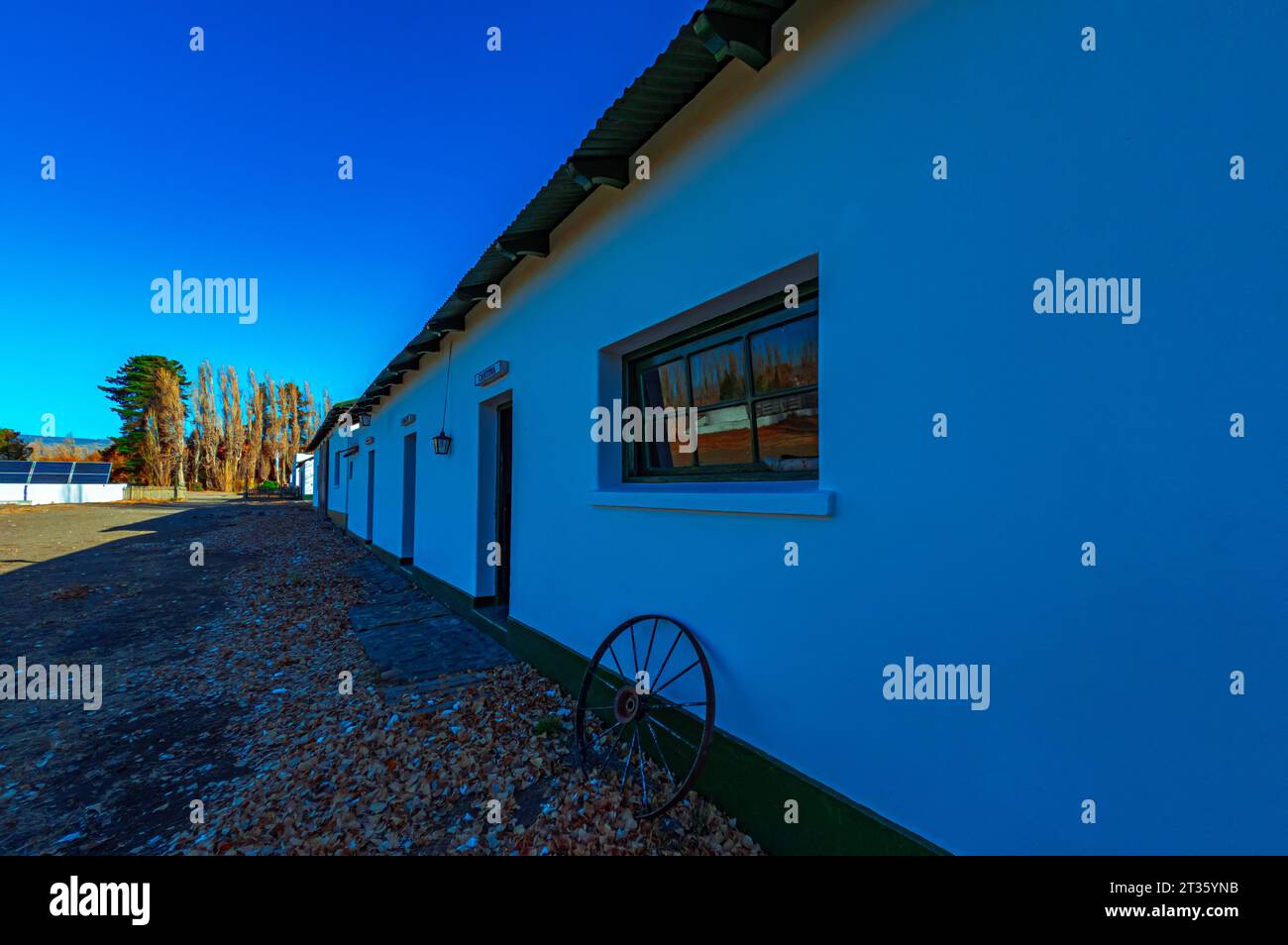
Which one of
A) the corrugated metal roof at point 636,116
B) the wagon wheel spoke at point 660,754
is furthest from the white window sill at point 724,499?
the corrugated metal roof at point 636,116

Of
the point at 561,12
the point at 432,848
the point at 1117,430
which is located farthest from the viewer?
the point at 561,12

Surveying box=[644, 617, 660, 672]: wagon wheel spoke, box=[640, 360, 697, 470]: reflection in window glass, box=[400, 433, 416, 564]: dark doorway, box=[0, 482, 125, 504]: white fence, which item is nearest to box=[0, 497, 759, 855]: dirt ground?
box=[644, 617, 660, 672]: wagon wheel spoke

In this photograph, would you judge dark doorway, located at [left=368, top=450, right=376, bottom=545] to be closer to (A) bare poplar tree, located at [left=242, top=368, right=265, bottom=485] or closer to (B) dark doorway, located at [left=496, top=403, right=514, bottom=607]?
(B) dark doorway, located at [left=496, top=403, right=514, bottom=607]

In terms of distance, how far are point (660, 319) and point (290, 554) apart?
1239 centimetres

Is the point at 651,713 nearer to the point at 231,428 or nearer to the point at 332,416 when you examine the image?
the point at 332,416

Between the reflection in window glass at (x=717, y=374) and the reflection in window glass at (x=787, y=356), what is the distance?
0.12 metres

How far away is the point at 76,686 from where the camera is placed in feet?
14.9

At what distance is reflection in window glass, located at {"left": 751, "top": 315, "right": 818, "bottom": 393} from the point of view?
256 centimetres

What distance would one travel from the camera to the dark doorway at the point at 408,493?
31.9ft

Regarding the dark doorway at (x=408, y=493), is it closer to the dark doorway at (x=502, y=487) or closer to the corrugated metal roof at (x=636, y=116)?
the dark doorway at (x=502, y=487)

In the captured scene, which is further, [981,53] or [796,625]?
[796,625]

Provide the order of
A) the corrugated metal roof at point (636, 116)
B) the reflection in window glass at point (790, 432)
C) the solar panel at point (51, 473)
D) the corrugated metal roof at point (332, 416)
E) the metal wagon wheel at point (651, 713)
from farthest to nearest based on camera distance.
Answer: the solar panel at point (51, 473) < the corrugated metal roof at point (332, 416) < the metal wagon wheel at point (651, 713) < the reflection in window glass at point (790, 432) < the corrugated metal roof at point (636, 116)

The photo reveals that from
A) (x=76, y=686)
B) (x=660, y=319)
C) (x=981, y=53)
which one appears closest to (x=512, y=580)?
(x=660, y=319)
